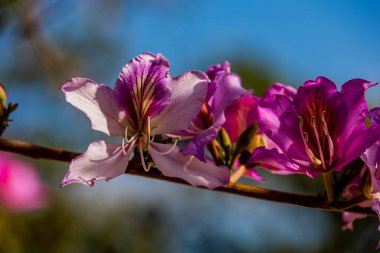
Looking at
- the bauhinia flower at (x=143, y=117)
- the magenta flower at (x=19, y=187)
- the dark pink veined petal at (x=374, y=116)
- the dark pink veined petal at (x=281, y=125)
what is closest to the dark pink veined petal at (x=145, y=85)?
the bauhinia flower at (x=143, y=117)

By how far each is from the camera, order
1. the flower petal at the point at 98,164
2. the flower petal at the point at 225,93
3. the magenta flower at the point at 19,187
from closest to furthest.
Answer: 1. the flower petal at the point at 98,164
2. the flower petal at the point at 225,93
3. the magenta flower at the point at 19,187

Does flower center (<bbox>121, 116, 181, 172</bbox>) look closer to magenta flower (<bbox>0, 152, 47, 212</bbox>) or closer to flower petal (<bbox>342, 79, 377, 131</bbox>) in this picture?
flower petal (<bbox>342, 79, 377, 131</bbox>)

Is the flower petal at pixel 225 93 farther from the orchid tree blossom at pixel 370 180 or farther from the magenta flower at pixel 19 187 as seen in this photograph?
the magenta flower at pixel 19 187

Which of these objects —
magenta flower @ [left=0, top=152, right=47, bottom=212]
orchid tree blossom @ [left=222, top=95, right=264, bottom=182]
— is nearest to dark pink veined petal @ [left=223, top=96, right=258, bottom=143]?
orchid tree blossom @ [left=222, top=95, right=264, bottom=182]

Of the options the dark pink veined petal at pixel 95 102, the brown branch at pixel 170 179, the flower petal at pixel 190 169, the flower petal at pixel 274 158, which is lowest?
the brown branch at pixel 170 179

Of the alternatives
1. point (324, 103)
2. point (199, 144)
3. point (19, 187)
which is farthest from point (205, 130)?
point (19, 187)

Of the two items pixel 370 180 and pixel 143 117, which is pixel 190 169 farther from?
pixel 370 180

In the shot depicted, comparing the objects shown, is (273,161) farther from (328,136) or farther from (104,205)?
A: (104,205)
